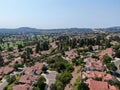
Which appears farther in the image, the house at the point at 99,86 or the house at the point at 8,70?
the house at the point at 8,70

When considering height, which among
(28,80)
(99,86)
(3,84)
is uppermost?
(99,86)

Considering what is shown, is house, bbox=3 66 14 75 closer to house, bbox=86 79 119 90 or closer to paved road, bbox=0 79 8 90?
paved road, bbox=0 79 8 90

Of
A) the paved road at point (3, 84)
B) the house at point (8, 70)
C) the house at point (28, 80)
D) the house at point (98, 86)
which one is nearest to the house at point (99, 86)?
the house at point (98, 86)

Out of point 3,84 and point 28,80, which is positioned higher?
point 28,80

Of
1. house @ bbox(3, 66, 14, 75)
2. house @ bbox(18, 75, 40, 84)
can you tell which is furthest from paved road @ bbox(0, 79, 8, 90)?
house @ bbox(3, 66, 14, 75)

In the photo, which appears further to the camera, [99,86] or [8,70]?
[8,70]

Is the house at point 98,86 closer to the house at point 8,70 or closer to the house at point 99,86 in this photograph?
the house at point 99,86

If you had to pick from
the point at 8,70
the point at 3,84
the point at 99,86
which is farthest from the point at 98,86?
the point at 8,70

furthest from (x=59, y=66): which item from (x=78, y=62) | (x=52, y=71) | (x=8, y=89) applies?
(x=8, y=89)

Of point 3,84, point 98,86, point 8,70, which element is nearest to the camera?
point 98,86

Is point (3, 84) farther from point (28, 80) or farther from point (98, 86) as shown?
point (98, 86)

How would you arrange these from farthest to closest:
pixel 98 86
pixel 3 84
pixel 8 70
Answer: pixel 8 70 < pixel 3 84 < pixel 98 86
